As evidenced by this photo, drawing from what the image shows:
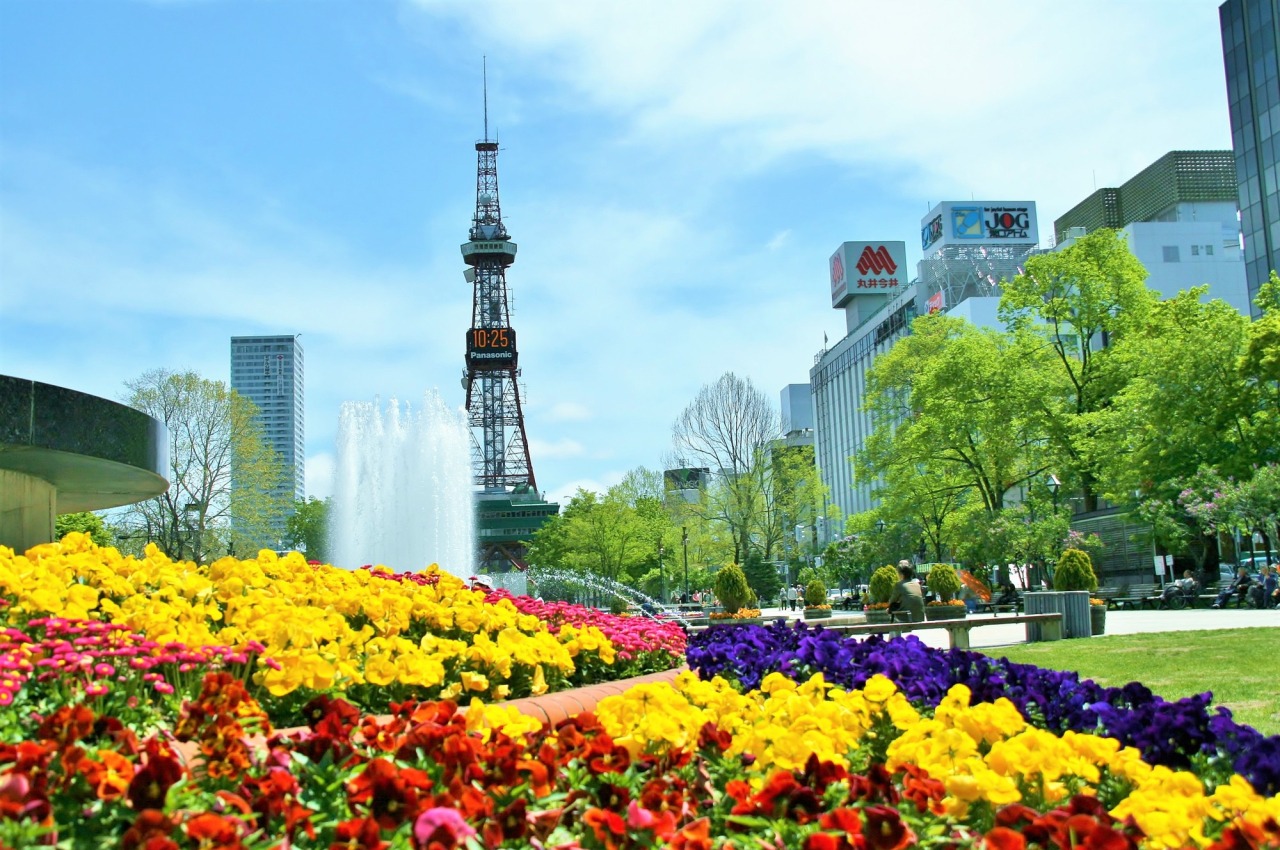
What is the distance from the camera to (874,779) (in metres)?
3.14

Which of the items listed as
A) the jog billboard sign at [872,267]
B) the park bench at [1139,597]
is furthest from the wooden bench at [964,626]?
the jog billboard sign at [872,267]

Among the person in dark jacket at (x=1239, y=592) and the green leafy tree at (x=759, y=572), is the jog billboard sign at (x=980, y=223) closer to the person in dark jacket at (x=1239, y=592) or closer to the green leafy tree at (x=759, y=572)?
the green leafy tree at (x=759, y=572)

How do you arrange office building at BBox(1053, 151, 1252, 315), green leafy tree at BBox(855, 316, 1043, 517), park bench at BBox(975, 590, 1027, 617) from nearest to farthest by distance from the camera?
park bench at BBox(975, 590, 1027, 617) → green leafy tree at BBox(855, 316, 1043, 517) → office building at BBox(1053, 151, 1252, 315)

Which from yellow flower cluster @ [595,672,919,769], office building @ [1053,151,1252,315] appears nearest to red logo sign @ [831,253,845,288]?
office building @ [1053,151,1252,315]

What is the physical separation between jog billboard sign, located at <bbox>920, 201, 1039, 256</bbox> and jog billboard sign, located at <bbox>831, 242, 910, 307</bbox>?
2364 centimetres

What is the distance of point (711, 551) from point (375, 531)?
62.7 ft

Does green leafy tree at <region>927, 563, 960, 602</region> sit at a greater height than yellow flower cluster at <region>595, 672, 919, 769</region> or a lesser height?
lesser

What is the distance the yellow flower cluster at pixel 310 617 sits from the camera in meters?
4.68

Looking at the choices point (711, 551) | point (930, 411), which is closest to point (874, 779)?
point (930, 411)

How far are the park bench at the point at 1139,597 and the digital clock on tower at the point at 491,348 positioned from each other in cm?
8123

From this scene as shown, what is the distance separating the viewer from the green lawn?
9461 mm

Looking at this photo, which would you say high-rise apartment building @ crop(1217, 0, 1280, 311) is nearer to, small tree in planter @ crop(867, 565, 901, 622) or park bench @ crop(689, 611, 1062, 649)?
small tree in planter @ crop(867, 565, 901, 622)

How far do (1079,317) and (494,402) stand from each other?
77.5 metres

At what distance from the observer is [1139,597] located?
108 ft
